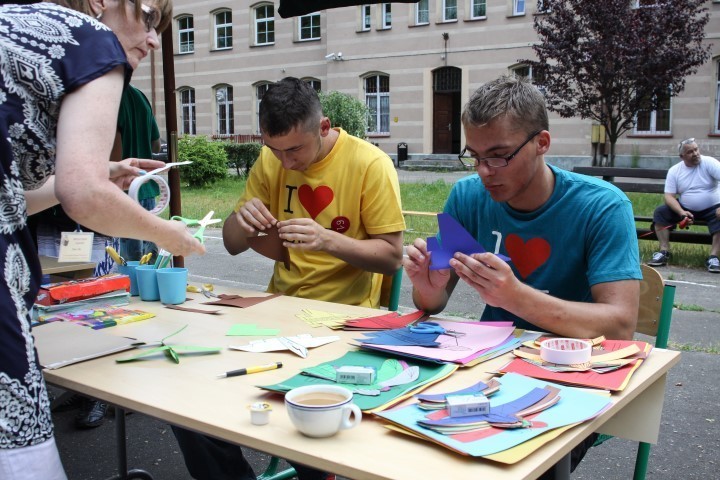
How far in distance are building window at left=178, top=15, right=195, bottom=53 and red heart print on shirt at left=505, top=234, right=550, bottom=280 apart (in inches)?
1106

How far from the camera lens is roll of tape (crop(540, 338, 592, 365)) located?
1.68 m

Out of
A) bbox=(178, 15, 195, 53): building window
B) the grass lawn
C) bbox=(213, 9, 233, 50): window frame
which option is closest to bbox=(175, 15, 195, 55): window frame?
bbox=(178, 15, 195, 53): building window

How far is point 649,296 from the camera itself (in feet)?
7.45

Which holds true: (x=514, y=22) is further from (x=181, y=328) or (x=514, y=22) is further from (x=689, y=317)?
(x=181, y=328)

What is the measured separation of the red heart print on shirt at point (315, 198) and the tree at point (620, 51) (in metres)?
13.8

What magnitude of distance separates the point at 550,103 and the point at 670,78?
8.65 ft

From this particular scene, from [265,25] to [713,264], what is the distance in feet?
71.9

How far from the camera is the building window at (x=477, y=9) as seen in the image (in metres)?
21.7

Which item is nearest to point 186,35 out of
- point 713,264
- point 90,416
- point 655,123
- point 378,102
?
point 378,102

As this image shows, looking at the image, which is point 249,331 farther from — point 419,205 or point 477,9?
point 477,9

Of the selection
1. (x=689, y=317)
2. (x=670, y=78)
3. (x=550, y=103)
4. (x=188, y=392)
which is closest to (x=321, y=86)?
(x=550, y=103)

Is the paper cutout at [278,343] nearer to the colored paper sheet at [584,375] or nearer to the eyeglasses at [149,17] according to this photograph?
the colored paper sheet at [584,375]

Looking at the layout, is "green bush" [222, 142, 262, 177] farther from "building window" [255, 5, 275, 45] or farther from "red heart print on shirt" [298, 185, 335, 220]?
"red heart print on shirt" [298, 185, 335, 220]

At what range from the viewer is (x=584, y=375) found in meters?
1.62
